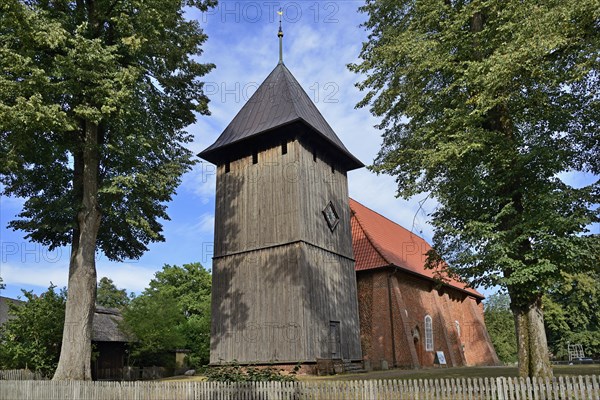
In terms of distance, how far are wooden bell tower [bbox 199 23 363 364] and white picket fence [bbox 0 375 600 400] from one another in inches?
255

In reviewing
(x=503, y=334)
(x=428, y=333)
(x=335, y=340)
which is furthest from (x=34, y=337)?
(x=503, y=334)

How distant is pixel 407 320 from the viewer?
2558 cm

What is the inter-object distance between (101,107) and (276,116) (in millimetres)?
8428

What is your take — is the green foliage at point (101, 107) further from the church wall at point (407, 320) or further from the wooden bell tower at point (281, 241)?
the church wall at point (407, 320)

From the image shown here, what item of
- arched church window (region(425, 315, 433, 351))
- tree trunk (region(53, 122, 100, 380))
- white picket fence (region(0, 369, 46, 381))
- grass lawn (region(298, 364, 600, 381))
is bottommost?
grass lawn (region(298, 364, 600, 381))

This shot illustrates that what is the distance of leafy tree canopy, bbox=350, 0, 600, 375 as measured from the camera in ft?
39.7

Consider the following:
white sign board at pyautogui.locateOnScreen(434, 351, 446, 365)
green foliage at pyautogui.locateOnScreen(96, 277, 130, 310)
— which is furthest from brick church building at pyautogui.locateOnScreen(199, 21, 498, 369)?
green foliage at pyautogui.locateOnScreen(96, 277, 130, 310)

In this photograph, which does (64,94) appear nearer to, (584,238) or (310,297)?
(310,297)

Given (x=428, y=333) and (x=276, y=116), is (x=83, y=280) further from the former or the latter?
(x=428, y=333)

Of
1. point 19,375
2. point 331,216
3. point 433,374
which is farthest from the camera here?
point 331,216

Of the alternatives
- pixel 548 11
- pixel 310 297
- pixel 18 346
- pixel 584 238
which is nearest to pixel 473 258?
pixel 584 238

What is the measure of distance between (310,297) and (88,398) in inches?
354

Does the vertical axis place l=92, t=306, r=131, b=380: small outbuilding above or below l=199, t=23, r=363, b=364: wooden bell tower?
below

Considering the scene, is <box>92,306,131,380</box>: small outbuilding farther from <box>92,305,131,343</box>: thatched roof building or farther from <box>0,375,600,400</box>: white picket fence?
<box>0,375,600,400</box>: white picket fence
